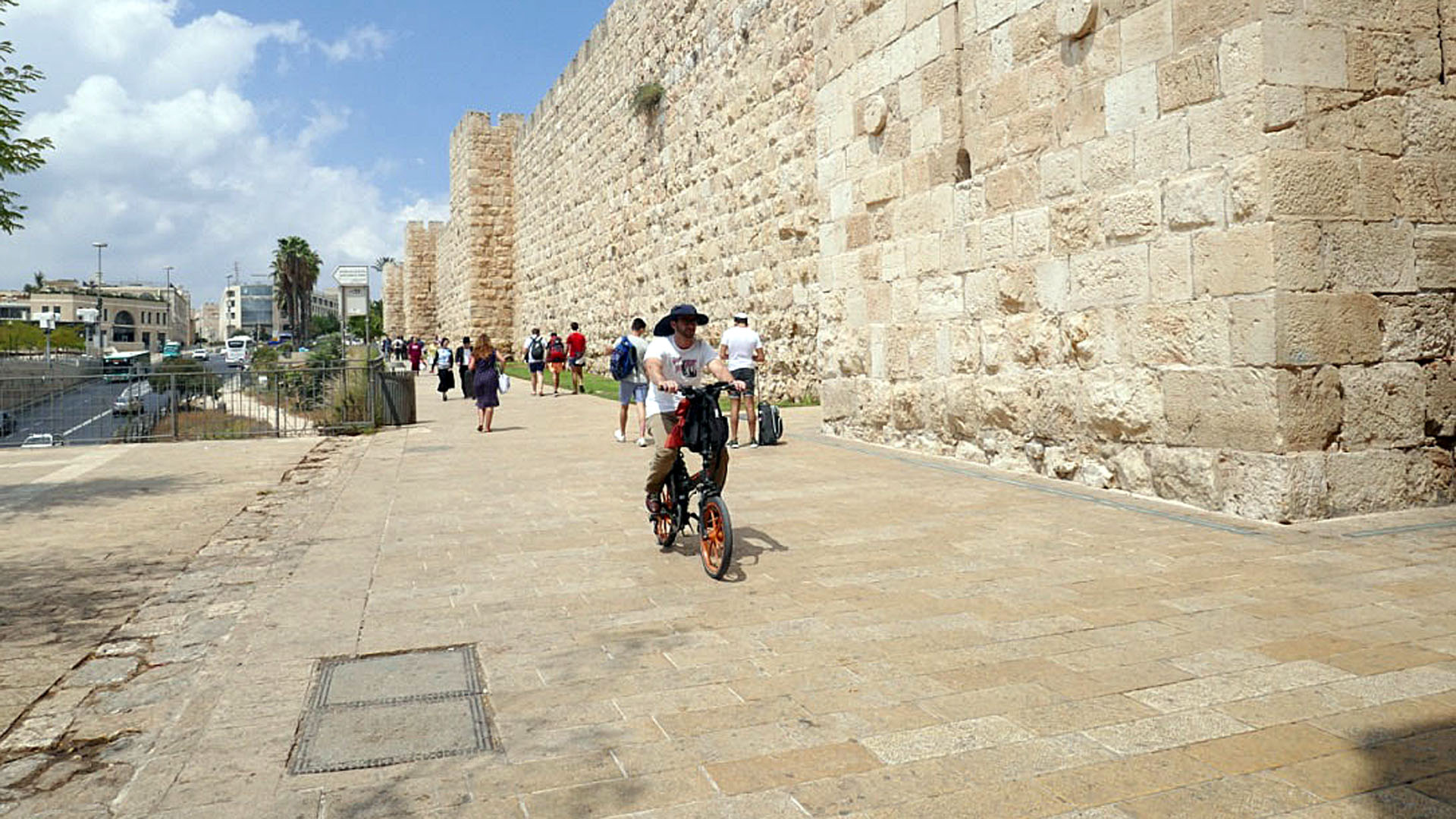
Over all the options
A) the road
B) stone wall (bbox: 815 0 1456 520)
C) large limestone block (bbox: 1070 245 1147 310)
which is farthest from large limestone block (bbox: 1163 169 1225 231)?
the road

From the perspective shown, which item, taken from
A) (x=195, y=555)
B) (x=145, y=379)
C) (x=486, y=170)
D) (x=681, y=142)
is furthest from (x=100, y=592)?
(x=486, y=170)

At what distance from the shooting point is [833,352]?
450 inches

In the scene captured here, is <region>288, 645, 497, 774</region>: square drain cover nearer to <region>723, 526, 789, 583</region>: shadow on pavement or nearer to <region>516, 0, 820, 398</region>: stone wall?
<region>723, 526, 789, 583</region>: shadow on pavement

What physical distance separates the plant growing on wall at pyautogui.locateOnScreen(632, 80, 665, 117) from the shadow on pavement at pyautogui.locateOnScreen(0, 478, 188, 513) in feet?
41.7

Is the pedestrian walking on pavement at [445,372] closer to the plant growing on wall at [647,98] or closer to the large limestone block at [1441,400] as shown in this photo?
the plant growing on wall at [647,98]

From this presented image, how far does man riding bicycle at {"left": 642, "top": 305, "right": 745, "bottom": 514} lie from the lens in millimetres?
5949

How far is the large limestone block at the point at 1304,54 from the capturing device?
6.15 meters

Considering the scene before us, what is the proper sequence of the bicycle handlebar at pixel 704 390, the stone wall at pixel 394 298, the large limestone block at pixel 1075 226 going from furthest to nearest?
the stone wall at pixel 394 298, the large limestone block at pixel 1075 226, the bicycle handlebar at pixel 704 390

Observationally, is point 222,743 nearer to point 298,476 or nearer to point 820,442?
point 298,476

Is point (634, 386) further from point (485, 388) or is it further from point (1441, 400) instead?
point (1441, 400)

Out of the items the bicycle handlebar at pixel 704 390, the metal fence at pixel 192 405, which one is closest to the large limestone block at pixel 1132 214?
the bicycle handlebar at pixel 704 390

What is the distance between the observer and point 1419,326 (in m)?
6.45

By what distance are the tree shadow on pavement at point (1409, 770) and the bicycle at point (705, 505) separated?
9.42 ft

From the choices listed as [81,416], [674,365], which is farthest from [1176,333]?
[81,416]
